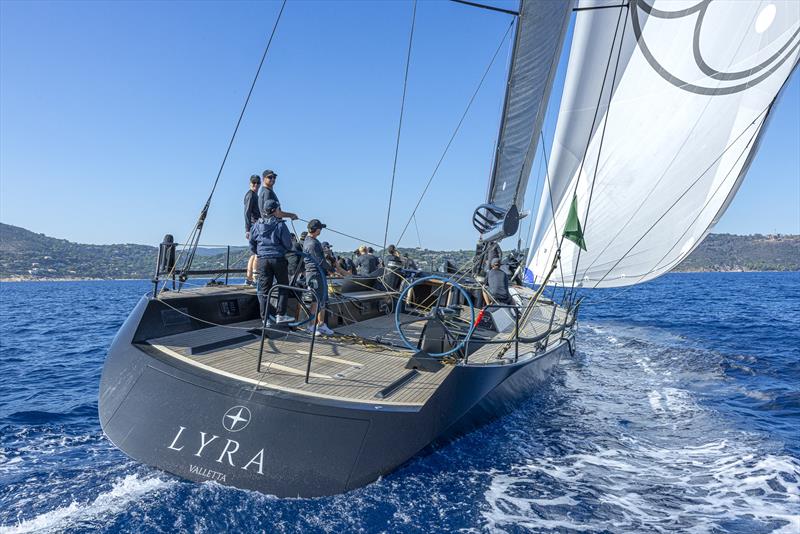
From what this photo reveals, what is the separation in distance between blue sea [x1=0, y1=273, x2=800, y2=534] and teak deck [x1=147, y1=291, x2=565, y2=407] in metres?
0.75

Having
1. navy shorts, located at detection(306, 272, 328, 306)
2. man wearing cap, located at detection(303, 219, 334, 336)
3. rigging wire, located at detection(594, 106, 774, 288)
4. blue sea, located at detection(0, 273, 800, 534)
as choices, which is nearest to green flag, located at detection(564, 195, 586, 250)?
rigging wire, located at detection(594, 106, 774, 288)

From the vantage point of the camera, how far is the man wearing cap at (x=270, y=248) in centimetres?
638

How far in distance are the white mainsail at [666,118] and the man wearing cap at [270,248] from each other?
4.69 metres

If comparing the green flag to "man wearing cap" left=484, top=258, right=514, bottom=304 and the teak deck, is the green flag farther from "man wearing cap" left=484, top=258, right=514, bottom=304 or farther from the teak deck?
the teak deck

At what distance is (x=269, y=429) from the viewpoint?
4.21 m

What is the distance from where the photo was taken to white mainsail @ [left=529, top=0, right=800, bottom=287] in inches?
347

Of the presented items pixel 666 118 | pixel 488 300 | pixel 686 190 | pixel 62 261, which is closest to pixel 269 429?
pixel 488 300

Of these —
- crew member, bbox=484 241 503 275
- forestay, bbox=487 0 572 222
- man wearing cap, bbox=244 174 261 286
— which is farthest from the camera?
crew member, bbox=484 241 503 275

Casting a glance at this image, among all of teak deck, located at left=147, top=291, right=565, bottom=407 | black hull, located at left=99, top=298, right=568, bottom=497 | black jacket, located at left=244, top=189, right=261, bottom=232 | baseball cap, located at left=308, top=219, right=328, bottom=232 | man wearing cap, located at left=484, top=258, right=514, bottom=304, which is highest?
black jacket, located at left=244, top=189, right=261, bottom=232

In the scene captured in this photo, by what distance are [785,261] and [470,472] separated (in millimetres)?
192545

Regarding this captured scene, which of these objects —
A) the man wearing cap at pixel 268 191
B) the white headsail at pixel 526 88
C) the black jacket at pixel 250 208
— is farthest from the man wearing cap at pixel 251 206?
the white headsail at pixel 526 88

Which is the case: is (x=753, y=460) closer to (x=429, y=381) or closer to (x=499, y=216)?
(x=429, y=381)

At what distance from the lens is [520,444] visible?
5.70 meters

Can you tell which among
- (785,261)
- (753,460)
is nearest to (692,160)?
(753,460)
